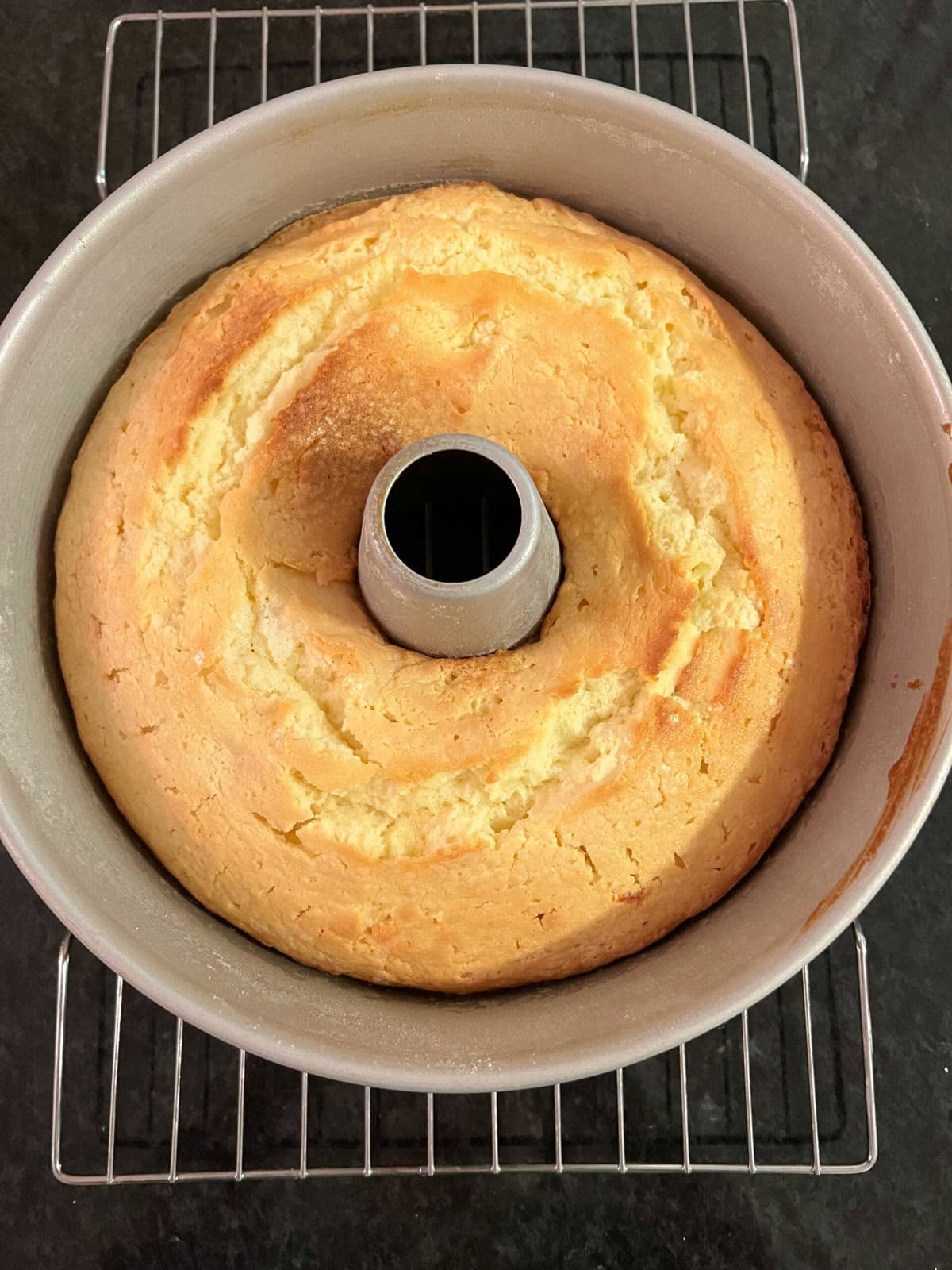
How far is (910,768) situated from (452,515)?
87 cm

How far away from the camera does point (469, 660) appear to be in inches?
60.5

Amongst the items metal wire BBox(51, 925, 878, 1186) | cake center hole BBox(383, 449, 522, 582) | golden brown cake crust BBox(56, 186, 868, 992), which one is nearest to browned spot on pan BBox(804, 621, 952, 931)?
golden brown cake crust BBox(56, 186, 868, 992)

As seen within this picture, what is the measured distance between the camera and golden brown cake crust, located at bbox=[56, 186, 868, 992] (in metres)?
1.50

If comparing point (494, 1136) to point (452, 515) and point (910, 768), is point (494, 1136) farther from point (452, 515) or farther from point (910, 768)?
point (452, 515)

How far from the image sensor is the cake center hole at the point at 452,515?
1510mm

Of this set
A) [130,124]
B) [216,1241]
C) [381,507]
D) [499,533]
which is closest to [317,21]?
[130,124]

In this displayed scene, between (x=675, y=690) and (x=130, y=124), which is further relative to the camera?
(x=130, y=124)

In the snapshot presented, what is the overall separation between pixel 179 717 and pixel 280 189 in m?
0.90

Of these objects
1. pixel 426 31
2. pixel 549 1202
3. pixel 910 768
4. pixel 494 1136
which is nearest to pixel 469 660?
pixel 910 768

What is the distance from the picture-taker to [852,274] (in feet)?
5.08

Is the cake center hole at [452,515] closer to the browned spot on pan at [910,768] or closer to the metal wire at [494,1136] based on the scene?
the browned spot on pan at [910,768]

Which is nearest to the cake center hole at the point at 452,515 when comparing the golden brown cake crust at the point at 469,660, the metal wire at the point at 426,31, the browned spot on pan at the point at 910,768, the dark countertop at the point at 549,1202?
the golden brown cake crust at the point at 469,660

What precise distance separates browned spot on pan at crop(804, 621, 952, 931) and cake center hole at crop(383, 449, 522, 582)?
0.64 m

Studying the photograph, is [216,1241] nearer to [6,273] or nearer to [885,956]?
[885,956]
